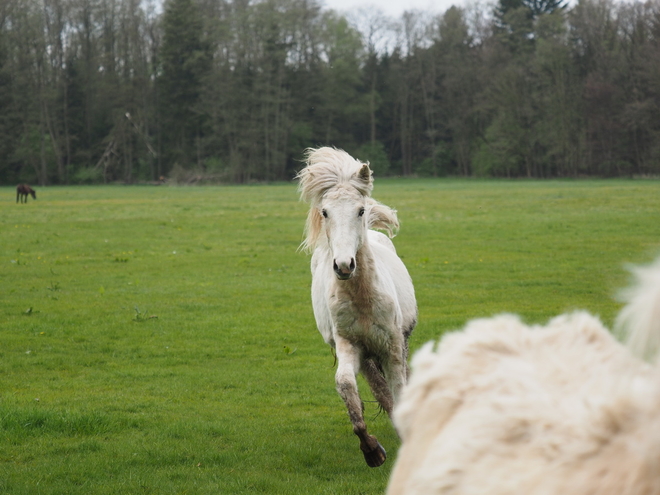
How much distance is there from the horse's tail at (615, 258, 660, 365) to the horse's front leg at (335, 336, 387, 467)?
3.66 m

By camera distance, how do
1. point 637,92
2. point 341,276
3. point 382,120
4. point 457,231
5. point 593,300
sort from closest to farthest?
point 341,276
point 593,300
point 457,231
point 637,92
point 382,120

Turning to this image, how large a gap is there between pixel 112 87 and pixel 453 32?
106 ft

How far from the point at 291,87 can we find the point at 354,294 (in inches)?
2504

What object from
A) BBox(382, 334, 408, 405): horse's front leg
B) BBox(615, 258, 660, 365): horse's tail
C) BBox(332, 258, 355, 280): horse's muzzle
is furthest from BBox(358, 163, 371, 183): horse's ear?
BBox(615, 258, 660, 365): horse's tail

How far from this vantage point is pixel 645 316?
1.19 metres

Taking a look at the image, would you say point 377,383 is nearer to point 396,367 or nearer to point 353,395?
point 396,367

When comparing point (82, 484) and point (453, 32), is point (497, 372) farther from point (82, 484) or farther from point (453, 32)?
point (453, 32)

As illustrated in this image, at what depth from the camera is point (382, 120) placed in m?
74.9

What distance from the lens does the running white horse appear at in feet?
16.5

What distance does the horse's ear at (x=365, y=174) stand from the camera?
5554 millimetres

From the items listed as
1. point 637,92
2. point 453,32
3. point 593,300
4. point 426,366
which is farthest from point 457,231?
point 453,32

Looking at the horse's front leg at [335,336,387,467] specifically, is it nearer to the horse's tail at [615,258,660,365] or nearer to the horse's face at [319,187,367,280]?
the horse's face at [319,187,367,280]

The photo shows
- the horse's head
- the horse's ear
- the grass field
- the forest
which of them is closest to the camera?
the horse's head

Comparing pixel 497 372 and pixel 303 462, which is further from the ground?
pixel 497 372
